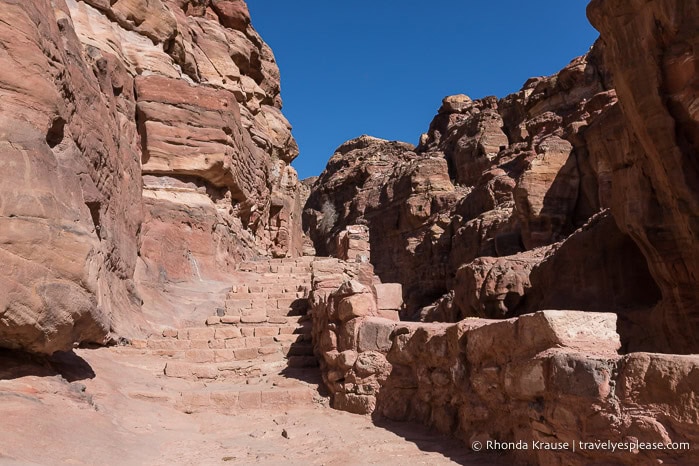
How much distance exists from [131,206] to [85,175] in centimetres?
285

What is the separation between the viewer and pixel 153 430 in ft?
17.6

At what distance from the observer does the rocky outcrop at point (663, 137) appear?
10359 millimetres

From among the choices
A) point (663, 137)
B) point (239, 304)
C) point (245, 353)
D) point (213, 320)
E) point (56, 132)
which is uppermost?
point (663, 137)

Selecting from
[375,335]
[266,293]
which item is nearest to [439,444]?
[375,335]

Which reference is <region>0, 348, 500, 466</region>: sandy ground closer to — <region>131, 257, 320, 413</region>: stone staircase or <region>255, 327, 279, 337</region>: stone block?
<region>131, 257, 320, 413</region>: stone staircase

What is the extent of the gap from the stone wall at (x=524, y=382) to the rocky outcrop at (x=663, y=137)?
26.8 feet

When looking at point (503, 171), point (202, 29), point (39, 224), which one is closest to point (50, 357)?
point (39, 224)

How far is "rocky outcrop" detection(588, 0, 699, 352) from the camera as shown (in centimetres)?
1036

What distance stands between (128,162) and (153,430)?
21.9 feet

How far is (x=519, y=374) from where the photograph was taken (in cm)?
376

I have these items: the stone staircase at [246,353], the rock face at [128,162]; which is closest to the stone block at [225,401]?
the stone staircase at [246,353]

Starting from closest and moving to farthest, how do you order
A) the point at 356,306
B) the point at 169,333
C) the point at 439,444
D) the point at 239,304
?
1. the point at 439,444
2. the point at 356,306
3. the point at 169,333
4. the point at 239,304

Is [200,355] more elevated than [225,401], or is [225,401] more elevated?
[200,355]

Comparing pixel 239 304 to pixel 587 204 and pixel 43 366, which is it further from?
pixel 587 204
